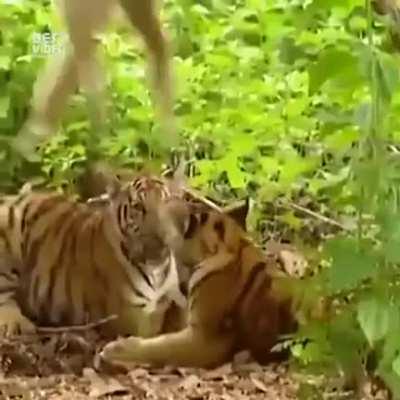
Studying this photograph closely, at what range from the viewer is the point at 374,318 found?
0.77 m

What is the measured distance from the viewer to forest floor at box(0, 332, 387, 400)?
1.62 metres

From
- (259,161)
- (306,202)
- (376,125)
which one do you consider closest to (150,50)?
(376,125)

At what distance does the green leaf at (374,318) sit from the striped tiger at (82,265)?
93 centimetres

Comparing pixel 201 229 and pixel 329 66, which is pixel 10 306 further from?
pixel 329 66

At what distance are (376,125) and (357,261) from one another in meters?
0.13

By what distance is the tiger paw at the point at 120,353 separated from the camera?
1678mm

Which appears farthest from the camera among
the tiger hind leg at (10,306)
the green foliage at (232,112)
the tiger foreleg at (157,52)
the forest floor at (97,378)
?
the tiger hind leg at (10,306)

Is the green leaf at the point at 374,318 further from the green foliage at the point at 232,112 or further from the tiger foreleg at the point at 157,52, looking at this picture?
the tiger foreleg at the point at 157,52

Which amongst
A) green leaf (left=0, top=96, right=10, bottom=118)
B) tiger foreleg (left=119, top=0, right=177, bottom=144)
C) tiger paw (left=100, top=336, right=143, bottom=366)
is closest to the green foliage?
green leaf (left=0, top=96, right=10, bottom=118)

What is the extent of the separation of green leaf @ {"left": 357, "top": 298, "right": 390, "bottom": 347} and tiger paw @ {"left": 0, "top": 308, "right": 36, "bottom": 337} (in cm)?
98

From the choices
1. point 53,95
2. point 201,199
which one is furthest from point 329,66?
point 201,199

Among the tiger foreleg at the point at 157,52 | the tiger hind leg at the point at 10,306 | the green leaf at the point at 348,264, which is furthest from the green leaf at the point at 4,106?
the tiger foreleg at the point at 157,52

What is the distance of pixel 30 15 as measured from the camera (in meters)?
1.52

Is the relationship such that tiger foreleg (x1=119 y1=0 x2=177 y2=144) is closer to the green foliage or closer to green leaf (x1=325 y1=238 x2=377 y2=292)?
green leaf (x1=325 y1=238 x2=377 y2=292)
